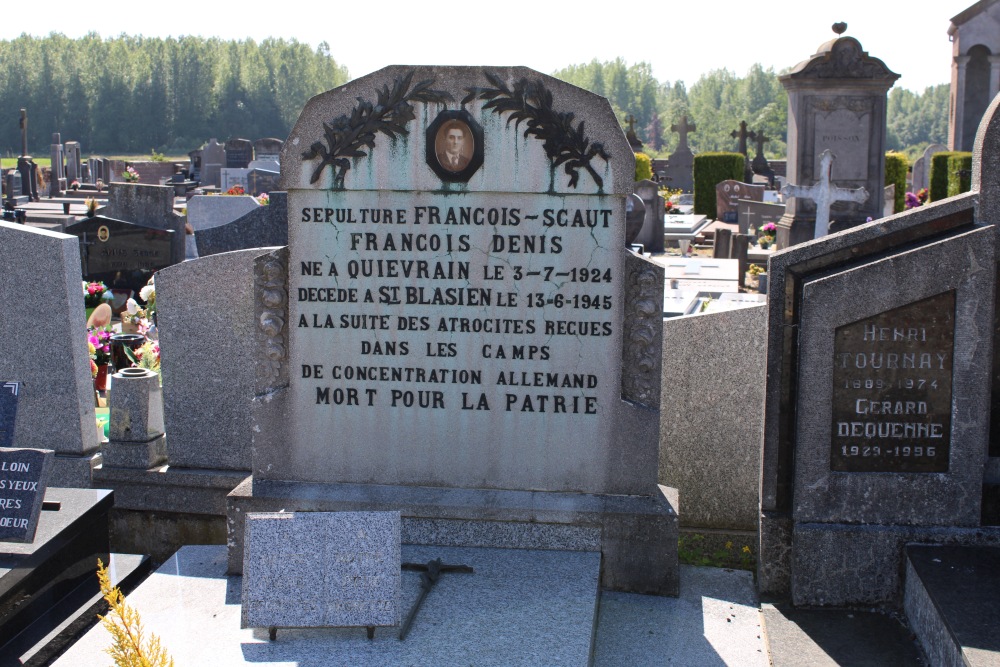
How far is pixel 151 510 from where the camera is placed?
5.78 metres

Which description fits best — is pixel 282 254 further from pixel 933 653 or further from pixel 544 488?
pixel 933 653

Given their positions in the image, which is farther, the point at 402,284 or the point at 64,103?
the point at 64,103

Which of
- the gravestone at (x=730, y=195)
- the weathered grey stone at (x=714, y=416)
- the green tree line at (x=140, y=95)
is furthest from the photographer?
the green tree line at (x=140, y=95)

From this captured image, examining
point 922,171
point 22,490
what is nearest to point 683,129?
point 922,171

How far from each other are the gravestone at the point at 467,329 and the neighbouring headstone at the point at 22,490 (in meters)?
0.85

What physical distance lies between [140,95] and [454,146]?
351 feet

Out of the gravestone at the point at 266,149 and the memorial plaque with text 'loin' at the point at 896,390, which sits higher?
the gravestone at the point at 266,149

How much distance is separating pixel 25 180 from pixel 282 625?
31621mm

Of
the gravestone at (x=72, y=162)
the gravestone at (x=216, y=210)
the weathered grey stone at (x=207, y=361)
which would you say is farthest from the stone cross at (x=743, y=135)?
the weathered grey stone at (x=207, y=361)

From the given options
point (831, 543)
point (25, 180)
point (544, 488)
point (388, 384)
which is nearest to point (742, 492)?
point (831, 543)

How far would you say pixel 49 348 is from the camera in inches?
227

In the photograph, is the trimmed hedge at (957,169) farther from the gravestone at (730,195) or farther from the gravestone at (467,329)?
the gravestone at (467,329)

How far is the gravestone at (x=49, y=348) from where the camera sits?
18.6ft

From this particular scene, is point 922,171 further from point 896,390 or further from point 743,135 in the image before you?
point 896,390
